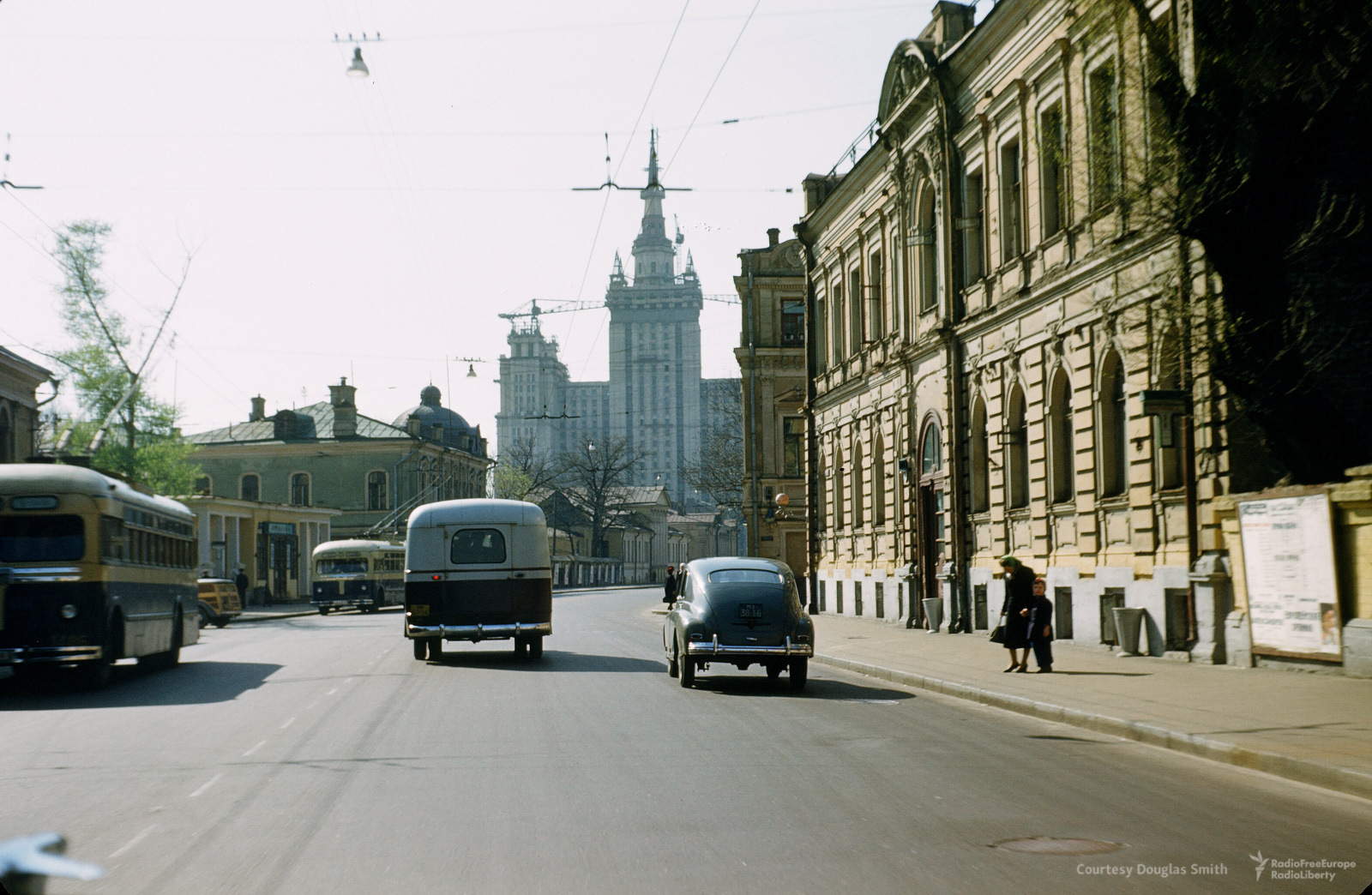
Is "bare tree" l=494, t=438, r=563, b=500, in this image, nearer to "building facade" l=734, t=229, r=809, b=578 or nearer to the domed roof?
the domed roof

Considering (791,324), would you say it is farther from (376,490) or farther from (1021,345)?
(1021,345)

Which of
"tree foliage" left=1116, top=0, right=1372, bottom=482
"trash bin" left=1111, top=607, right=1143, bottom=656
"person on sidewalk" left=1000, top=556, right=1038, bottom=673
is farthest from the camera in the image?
"trash bin" left=1111, top=607, right=1143, bottom=656

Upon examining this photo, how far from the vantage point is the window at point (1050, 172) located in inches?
1057

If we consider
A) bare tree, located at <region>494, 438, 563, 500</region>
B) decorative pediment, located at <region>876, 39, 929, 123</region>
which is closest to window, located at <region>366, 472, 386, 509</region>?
bare tree, located at <region>494, 438, 563, 500</region>

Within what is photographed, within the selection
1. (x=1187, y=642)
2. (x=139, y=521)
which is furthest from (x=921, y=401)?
(x=139, y=521)

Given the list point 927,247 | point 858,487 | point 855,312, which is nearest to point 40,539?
point 927,247

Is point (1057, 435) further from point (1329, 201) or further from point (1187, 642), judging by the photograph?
point (1329, 201)

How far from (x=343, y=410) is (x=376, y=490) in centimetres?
630

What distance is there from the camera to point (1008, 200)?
1170 inches

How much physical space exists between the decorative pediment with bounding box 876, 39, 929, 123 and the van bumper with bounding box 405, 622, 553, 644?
54.3 ft

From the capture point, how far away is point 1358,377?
19453 mm

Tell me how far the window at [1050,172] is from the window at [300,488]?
7673 centimetres

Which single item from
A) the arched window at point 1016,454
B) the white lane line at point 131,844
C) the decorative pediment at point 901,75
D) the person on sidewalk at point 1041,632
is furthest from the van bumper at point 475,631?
the decorative pediment at point 901,75

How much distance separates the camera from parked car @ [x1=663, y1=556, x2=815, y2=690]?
18.8 m
